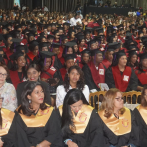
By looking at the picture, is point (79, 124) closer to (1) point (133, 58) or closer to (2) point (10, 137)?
(2) point (10, 137)

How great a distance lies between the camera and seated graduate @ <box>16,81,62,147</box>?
3648 mm

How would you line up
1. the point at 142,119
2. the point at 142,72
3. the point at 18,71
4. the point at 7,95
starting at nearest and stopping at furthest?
the point at 142,119 < the point at 7,95 < the point at 18,71 < the point at 142,72

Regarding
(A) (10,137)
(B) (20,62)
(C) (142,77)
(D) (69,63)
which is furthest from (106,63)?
(A) (10,137)

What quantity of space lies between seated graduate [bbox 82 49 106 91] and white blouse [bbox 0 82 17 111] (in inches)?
92.5

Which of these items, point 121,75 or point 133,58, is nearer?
point 121,75

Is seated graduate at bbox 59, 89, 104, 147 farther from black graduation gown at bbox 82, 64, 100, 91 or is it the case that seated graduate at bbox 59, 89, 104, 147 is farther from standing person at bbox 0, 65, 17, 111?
black graduation gown at bbox 82, 64, 100, 91

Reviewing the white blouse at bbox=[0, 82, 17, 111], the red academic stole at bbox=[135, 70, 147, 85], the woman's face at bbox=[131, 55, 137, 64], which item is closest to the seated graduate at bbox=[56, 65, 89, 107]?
the white blouse at bbox=[0, 82, 17, 111]

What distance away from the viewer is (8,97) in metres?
4.26

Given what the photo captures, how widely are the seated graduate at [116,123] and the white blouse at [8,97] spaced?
1.35 metres

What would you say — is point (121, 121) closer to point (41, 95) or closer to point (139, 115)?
point (139, 115)

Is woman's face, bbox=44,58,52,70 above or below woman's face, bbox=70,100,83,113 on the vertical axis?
above

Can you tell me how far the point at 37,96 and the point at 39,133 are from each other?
49 cm

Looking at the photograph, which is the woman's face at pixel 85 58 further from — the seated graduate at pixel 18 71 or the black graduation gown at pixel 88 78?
the seated graduate at pixel 18 71

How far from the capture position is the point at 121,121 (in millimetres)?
3873
